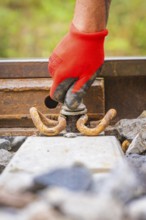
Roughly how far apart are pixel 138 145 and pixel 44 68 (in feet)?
2.72

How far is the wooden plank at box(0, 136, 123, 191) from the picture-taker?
204 centimetres

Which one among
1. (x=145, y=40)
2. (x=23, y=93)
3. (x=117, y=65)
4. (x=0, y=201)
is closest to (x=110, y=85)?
(x=117, y=65)

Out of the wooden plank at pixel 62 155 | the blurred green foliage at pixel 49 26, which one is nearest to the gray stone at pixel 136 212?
the wooden plank at pixel 62 155

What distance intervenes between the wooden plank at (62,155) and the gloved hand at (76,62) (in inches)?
8.5

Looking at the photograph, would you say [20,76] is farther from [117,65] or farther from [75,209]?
[75,209]

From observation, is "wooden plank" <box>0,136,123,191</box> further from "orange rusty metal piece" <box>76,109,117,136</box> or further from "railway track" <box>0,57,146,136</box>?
"railway track" <box>0,57,146,136</box>

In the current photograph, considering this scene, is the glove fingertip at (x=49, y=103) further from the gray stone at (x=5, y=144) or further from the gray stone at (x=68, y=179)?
the gray stone at (x=68, y=179)

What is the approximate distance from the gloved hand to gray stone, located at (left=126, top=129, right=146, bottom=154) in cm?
32

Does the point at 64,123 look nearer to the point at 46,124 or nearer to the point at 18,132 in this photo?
the point at 46,124

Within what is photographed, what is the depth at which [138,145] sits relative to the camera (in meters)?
2.83

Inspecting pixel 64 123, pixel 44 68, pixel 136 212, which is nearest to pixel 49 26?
pixel 44 68

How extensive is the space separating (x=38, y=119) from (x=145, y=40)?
26.0 ft

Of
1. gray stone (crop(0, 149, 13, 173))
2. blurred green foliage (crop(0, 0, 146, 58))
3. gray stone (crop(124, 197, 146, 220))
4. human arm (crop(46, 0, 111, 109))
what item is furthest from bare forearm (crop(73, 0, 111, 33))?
blurred green foliage (crop(0, 0, 146, 58))

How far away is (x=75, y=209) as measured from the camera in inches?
52.1
